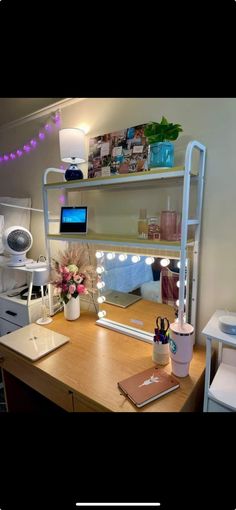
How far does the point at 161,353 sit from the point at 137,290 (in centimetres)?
41

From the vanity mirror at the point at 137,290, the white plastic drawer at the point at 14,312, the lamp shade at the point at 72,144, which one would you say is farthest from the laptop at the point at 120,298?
the lamp shade at the point at 72,144

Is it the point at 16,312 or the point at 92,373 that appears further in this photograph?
the point at 16,312

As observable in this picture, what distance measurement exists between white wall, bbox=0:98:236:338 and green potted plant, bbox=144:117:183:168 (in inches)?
6.8

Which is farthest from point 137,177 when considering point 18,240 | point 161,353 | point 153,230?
point 18,240

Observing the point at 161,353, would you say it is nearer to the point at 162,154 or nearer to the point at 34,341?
the point at 34,341

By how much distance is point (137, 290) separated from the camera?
140 cm

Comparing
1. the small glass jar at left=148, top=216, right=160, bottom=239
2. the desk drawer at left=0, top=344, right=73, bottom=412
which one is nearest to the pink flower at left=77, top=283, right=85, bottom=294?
the desk drawer at left=0, top=344, right=73, bottom=412

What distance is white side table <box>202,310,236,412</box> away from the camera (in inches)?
32.4

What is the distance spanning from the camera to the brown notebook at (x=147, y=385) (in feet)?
2.81
